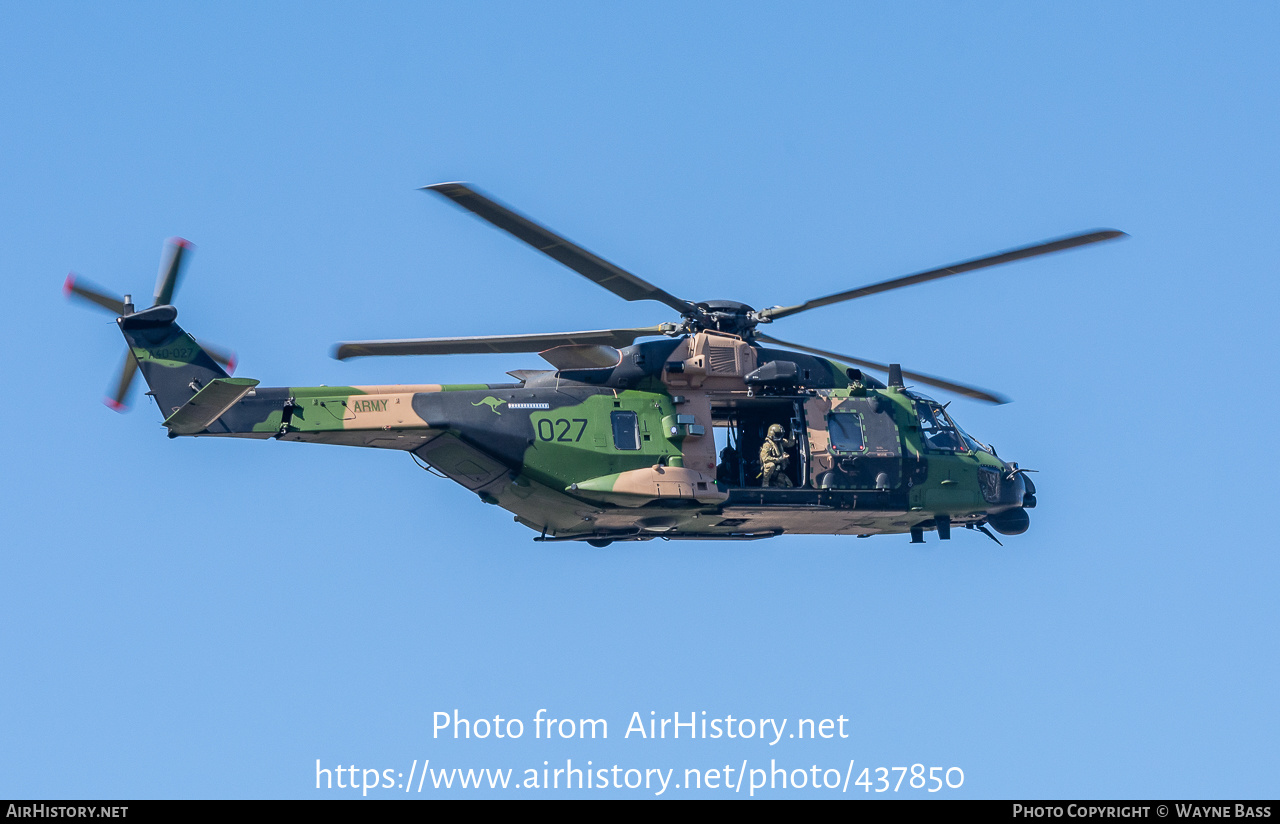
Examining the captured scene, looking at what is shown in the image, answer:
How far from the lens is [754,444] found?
27844 millimetres

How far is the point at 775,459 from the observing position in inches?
1062

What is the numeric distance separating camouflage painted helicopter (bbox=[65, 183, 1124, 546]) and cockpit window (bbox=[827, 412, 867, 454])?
0.02m

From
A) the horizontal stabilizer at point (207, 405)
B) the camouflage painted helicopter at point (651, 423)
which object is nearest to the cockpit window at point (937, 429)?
the camouflage painted helicopter at point (651, 423)

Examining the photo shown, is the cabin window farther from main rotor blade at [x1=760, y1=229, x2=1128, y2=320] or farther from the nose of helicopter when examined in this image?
the nose of helicopter

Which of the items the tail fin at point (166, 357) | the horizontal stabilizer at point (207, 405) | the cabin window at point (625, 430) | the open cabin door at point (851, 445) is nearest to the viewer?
the horizontal stabilizer at point (207, 405)

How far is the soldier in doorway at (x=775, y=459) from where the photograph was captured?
26922 mm

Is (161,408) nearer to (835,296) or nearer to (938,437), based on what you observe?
(835,296)

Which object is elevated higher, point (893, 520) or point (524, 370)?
point (524, 370)

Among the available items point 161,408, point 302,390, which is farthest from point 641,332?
point 161,408

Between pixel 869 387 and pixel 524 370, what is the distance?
19.9ft

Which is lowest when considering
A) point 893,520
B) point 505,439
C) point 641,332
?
point 893,520

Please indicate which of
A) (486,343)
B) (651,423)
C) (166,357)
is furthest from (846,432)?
(166,357)

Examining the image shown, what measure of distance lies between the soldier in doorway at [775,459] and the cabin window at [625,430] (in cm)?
233

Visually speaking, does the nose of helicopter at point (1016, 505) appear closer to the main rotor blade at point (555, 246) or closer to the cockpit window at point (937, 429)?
the cockpit window at point (937, 429)
